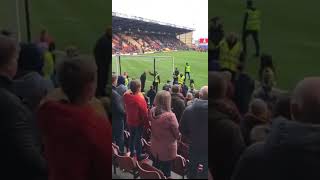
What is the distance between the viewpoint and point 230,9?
6.21ft

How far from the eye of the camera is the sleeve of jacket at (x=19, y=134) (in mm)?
2053

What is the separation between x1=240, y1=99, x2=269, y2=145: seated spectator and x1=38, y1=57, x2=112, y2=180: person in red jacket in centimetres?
58

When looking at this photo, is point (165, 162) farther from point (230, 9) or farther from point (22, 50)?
point (230, 9)

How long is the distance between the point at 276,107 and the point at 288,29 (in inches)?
12.0

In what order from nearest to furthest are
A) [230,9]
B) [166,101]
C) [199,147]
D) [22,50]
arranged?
1. [230,9]
2. [22,50]
3. [199,147]
4. [166,101]

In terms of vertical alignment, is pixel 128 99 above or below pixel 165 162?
above

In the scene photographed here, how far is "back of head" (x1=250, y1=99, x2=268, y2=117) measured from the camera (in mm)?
1859

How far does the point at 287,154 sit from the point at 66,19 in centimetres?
125

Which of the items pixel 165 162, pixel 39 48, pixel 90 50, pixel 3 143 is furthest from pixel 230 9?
pixel 165 162

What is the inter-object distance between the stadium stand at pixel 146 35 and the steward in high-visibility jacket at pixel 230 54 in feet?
24.2

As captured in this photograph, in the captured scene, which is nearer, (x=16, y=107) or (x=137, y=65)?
(x=16, y=107)

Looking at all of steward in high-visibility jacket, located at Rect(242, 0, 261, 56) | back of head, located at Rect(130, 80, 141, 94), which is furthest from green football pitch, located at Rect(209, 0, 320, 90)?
back of head, located at Rect(130, 80, 141, 94)

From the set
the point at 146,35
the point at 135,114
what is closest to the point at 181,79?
the point at 146,35

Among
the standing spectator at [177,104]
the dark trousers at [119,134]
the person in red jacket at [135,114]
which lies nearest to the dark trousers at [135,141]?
the person in red jacket at [135,114]
